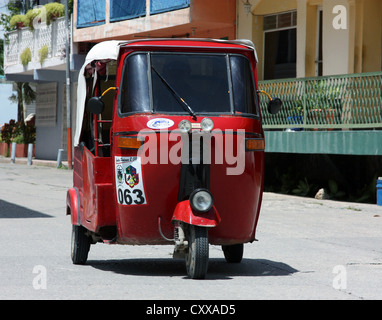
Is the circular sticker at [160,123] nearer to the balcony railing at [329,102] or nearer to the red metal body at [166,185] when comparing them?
the red metal body at [166,185]

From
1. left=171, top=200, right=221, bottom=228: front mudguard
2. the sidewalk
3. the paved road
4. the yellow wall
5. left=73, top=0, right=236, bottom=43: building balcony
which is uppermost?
left=73, top=0, right=236, bottom=43: building balcony

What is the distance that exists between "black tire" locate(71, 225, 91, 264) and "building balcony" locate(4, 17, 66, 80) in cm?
2576

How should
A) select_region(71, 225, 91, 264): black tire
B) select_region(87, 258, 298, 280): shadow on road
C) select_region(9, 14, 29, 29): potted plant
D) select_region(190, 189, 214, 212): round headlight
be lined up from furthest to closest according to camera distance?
select_region(9, 14, 29, 29): potted plant → select_region(71, 225, 91, 264): black tire → select_region(87, 258, 298, 280): shadow on road → select_region(190, 189, 214, 212): round headlight

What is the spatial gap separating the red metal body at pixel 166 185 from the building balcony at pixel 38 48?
26.5m

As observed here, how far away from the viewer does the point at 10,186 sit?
23.5 m

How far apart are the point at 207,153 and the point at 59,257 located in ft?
8.90

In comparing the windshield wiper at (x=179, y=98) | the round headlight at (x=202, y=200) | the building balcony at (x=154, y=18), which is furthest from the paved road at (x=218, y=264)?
the building balcony at (x=154, y=18)

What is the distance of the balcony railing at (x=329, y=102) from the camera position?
59.8ft

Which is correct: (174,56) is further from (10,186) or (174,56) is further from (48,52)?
(48,52)

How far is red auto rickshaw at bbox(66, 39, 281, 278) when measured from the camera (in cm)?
842

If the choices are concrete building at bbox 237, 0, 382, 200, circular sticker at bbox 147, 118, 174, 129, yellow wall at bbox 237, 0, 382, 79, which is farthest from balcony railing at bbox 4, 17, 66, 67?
circular sticker at bbox 147, 118, 174, 129

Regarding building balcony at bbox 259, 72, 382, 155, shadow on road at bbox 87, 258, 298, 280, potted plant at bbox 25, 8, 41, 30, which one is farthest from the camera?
potted plant at bbox 25, 8, 41, 30

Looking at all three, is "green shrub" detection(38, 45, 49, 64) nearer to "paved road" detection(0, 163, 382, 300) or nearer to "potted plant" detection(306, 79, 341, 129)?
"potted plant" detection(306, 79, 341, 129)

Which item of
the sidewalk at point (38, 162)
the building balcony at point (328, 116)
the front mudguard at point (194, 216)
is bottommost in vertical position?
the sidewalk at point (38, 162)
